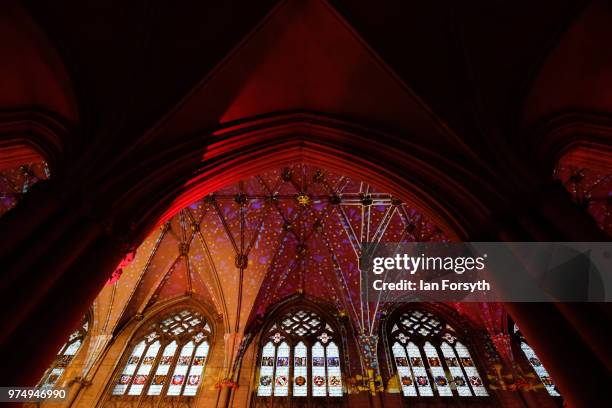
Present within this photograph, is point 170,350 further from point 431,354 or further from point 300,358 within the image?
point 431,354

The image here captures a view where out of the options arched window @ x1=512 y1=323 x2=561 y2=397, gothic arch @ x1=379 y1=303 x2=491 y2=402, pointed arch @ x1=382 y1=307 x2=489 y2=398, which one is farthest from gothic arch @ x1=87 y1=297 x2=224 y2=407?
arched window @ x1=512 y1=323 x2=561 y2=397

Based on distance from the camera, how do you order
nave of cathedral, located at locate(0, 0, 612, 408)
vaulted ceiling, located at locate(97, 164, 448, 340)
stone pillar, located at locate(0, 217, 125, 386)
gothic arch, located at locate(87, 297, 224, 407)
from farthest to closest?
vaulted ceiling, located at locate(97, 164, 448, 340) → gothic arch, located at locate(87, 297, 224, 407) → nave of cathedral, located at locate(0, 0, 612, 408) → stone pillar, located at locate(0, 217, 125, 386)

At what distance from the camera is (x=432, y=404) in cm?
829

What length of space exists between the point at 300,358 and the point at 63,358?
6.34 meters

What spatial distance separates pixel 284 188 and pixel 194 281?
4.27 m

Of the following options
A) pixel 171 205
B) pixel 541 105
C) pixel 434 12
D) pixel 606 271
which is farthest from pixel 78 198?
pixel 541 105

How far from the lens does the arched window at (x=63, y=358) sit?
866 centimetres

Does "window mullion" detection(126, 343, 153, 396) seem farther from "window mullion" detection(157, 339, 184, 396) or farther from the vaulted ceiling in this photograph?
the vaulted ceiling

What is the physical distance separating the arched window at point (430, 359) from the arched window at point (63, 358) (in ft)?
27.4

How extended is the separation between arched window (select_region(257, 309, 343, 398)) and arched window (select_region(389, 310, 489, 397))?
1.75 meters

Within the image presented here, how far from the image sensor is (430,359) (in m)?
9.59

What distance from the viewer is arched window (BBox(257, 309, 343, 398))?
28.4 feet

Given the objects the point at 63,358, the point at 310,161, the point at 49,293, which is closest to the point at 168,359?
the point at 63,358

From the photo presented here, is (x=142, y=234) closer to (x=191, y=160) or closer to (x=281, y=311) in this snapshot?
(x=191, y=160)
